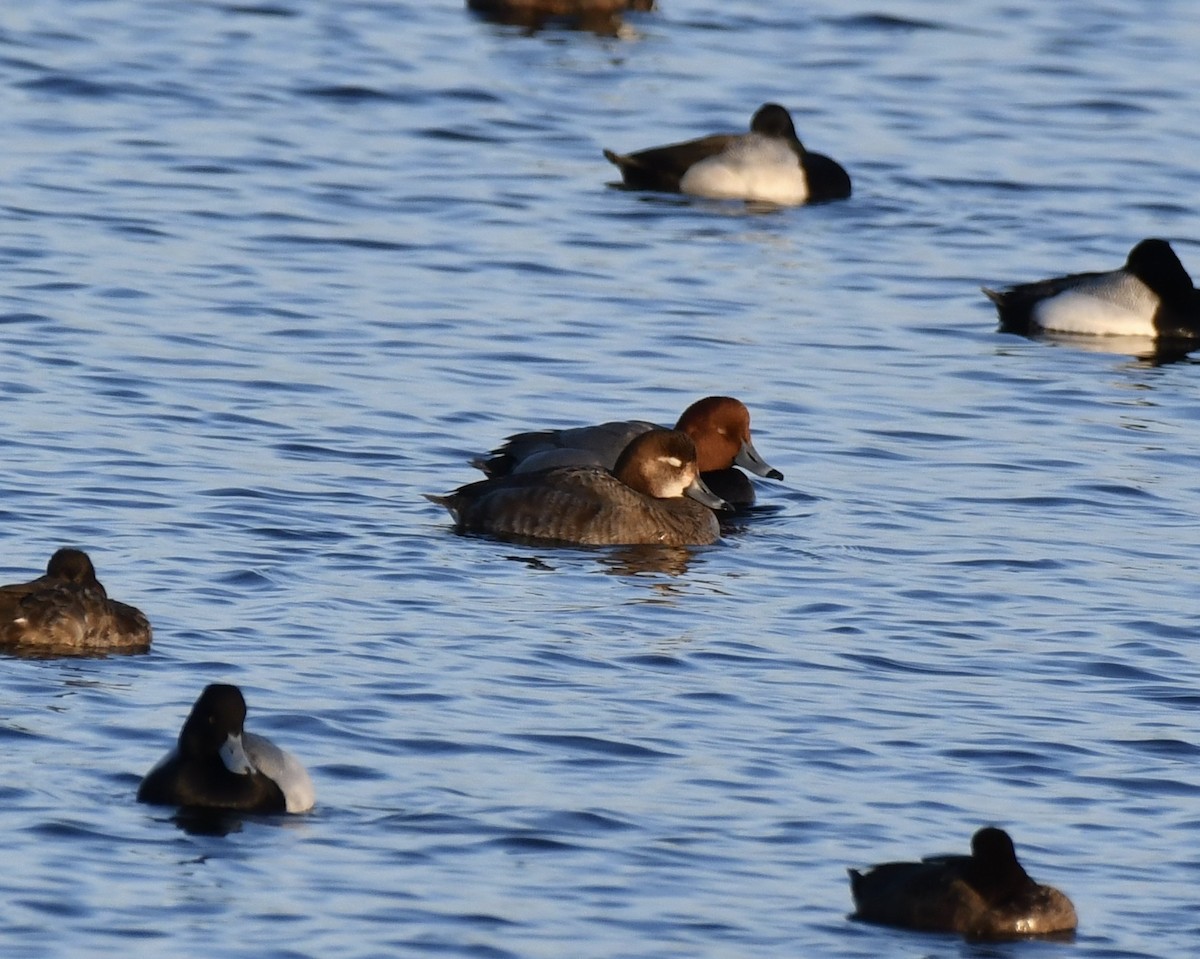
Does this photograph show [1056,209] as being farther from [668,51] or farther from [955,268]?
[668,51]

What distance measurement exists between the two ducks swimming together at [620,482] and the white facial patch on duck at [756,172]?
7275 mm

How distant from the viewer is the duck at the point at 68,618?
30.7 ft

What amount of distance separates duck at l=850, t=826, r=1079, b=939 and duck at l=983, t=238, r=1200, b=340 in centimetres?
975

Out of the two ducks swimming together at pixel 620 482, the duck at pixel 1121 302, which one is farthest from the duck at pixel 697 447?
the duck at pixel 1121 302

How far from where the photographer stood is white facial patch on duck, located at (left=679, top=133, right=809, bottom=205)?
66.8ft

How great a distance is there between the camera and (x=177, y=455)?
12688mm

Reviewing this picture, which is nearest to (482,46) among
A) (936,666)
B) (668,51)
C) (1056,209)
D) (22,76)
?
(668,51)

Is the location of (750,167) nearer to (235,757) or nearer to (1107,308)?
(1107,308)

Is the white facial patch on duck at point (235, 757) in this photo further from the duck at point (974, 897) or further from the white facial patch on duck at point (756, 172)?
the white facial patch on duck at point (756, 172)

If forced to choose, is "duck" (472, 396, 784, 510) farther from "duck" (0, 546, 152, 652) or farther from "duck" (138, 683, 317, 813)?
"duck" (138, 683, 317, 813)

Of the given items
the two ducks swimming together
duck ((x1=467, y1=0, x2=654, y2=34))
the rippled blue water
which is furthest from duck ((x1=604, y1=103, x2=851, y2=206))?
the two ducks swimming together

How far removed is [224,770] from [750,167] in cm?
1305

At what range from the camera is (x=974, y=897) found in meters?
7.55

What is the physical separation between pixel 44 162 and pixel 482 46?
6824mm
